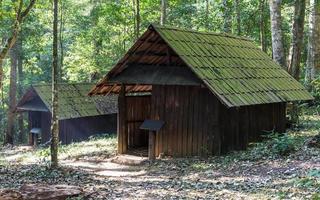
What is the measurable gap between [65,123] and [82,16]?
11.1m

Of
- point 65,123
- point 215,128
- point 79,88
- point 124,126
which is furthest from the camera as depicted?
point 79,88

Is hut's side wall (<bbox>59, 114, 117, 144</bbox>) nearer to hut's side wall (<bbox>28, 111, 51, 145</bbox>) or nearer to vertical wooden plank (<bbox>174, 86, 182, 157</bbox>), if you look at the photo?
hut's side wall (<bbox>28, 111, 51, 145</bbox>)

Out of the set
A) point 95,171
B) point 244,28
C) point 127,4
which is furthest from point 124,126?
point 244,28

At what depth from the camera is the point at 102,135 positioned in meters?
25.3

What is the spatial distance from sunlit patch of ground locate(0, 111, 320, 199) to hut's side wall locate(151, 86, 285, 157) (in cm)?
55

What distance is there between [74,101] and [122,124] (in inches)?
369

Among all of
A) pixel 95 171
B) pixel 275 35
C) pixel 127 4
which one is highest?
pixel 127 4

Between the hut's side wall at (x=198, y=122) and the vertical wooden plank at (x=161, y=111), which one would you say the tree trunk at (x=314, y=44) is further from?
the vertical wooden plank at (x=161, y=111)

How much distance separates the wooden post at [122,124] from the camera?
17.0 m

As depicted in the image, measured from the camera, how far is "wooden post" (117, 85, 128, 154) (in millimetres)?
17031

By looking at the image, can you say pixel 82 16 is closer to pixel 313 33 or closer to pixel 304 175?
pixel 313 33

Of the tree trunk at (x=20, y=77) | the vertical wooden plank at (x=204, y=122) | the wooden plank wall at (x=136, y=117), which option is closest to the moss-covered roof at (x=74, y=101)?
the tree trunk at (x=20, y=77)

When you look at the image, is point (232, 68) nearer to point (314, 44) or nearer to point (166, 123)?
point (166, 123)

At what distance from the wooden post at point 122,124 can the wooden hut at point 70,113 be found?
25.6ft
